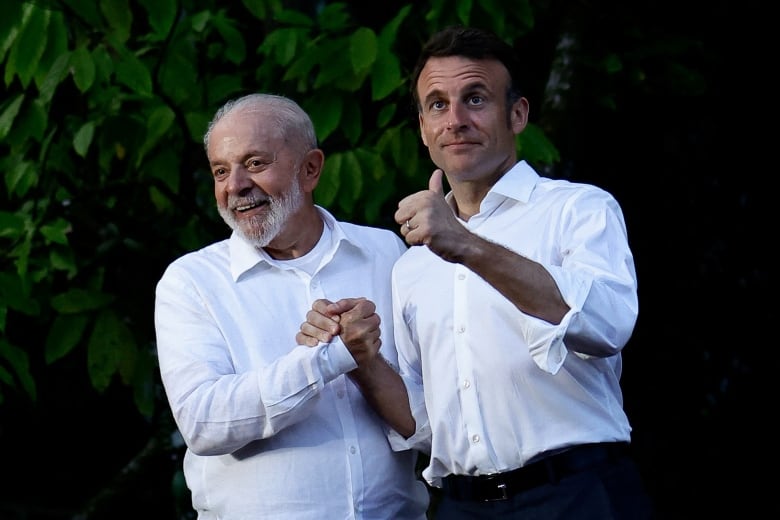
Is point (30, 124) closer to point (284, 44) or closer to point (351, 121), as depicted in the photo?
point (284, 44)

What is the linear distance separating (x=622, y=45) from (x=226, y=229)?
159 centimetres

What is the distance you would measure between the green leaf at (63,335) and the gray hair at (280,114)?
1082 mm

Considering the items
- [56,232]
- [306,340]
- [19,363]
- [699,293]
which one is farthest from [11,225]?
[699,293]

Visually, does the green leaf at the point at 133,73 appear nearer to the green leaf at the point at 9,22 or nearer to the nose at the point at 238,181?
the green leaf at the point at 9,22

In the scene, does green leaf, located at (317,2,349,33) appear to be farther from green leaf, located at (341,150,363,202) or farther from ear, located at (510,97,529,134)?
ear, located at (510,97,529,134)

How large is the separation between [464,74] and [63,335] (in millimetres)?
Result: 1733

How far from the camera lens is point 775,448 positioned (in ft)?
19.6

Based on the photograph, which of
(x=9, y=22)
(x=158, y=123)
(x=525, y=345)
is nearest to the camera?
(x=525, y=345)

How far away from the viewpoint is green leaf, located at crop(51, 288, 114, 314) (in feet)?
14.5

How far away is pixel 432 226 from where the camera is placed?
274 cm

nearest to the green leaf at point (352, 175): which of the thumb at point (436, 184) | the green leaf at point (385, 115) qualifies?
the green leaf at point (385, 115)

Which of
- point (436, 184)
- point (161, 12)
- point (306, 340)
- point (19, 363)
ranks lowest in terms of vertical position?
point (19, 363)

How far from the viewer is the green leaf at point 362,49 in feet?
13.6

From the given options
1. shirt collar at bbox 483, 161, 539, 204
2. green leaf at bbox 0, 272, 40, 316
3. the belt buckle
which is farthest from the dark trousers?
green leaf at bbox 0, 272, 40, 316
